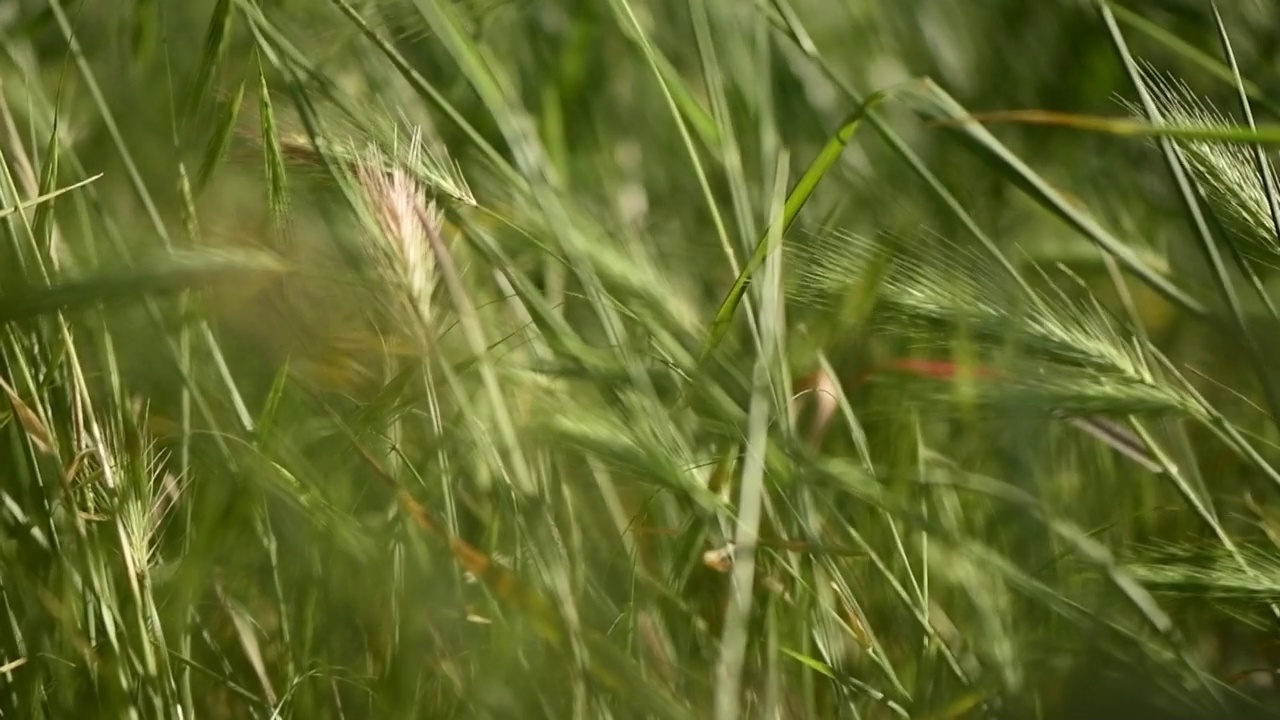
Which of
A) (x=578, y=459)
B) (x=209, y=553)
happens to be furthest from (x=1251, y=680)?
(x=209, y=553)

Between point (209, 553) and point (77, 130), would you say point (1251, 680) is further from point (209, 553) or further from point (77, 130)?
point (77, 130)

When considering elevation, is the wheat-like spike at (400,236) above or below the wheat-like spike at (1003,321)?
above

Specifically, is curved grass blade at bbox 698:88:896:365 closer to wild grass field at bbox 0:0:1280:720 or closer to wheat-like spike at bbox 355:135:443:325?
wild grass field at bbox 0:0:1280:720

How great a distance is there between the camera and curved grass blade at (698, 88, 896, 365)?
0.43 meters

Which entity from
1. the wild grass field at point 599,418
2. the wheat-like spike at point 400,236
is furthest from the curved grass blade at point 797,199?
the wheat-like spike at point 400,236

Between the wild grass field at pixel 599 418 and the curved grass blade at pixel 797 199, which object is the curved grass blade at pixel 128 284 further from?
the curved grass blade at pixel 797 199

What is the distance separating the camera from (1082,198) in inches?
28.6

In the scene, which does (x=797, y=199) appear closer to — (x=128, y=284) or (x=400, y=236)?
(x=400, y=236)

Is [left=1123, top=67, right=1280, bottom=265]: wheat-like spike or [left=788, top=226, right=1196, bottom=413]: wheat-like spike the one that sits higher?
[left=1123, top=67, right=1280, bottom=265]: wheat-like spike

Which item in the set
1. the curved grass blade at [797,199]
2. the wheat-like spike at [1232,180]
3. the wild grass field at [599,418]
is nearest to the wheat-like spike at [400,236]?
the wild grass field at [599,418]

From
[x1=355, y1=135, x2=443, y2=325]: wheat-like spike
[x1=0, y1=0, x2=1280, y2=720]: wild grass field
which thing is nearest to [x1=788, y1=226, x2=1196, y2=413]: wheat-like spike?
[x1=0, y1=0, x2=1280, y2=720]: wild grass field

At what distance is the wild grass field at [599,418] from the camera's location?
45cm

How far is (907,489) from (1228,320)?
0.17 meters

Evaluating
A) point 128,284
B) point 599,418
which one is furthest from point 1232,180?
point 128,284
